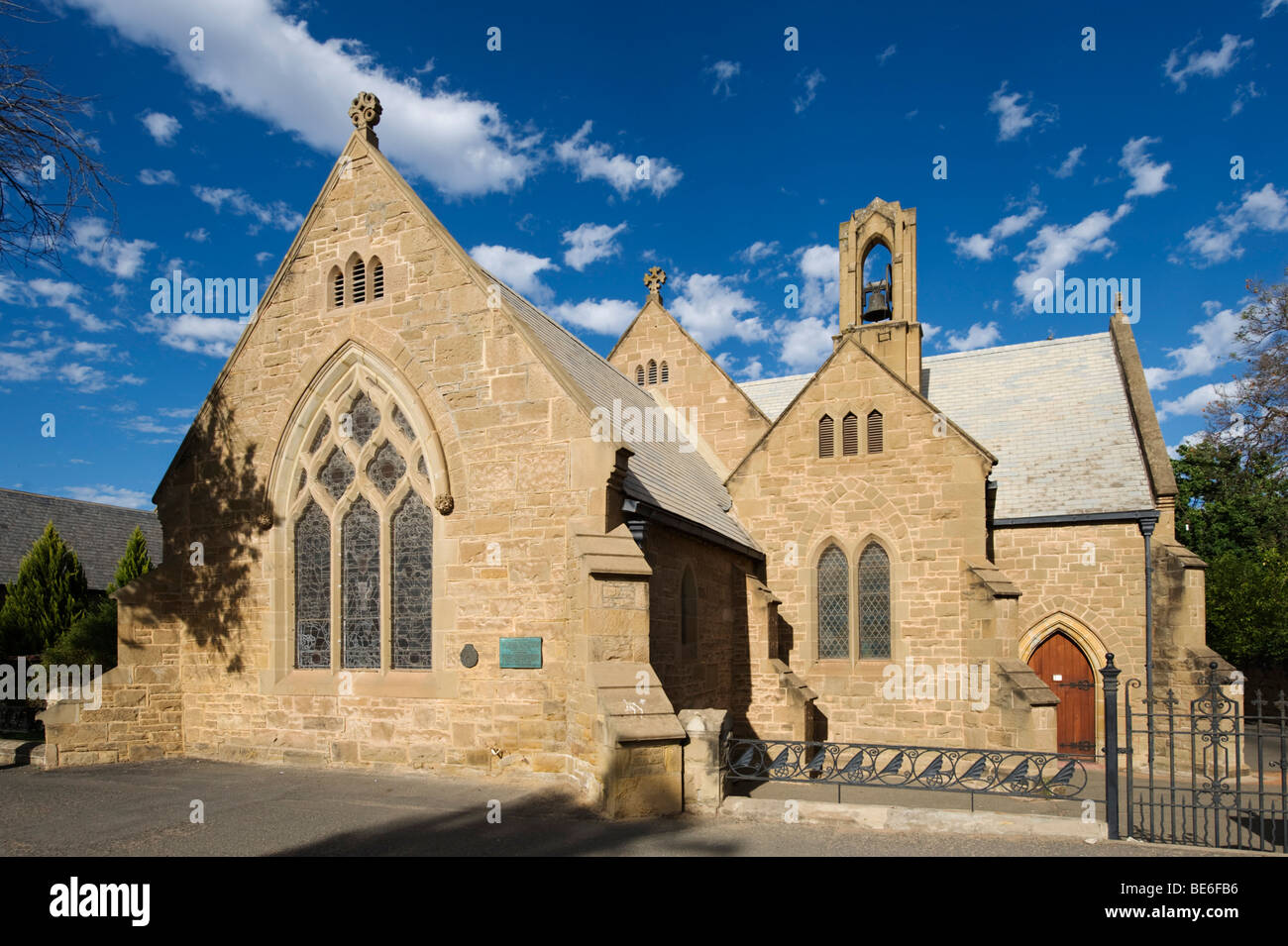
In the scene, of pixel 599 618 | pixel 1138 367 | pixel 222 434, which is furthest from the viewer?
pixel 1138 367

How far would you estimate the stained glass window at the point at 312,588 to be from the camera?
13.1 metres

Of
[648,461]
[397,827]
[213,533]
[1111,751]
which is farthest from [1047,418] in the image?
[213,533]

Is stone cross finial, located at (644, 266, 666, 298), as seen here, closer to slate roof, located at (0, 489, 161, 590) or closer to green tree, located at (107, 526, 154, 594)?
green tree, located at (107, 526, 154, 594)

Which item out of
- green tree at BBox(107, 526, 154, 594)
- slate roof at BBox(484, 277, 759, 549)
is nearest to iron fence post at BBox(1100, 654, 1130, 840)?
slate roof at BBox(484, 277, 759, 549)

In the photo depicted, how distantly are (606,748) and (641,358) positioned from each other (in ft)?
49.8

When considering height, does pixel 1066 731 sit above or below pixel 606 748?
below

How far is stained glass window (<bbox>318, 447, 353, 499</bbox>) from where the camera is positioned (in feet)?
43.5

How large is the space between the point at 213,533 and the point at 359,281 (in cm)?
477

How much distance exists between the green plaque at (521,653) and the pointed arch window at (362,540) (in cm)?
153

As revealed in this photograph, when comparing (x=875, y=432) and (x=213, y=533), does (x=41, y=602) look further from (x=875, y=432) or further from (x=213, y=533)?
(x=875, y=432)

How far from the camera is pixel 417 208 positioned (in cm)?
1288
